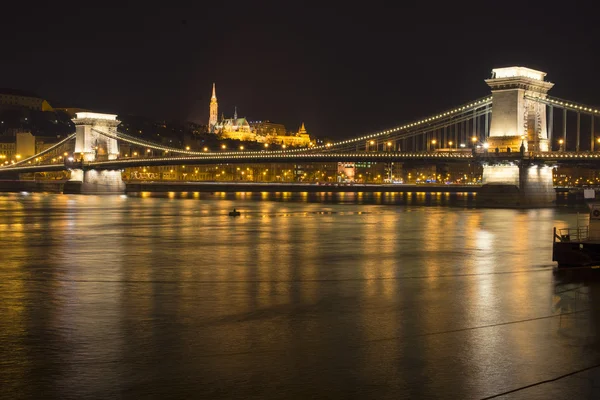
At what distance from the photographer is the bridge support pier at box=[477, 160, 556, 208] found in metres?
62.2

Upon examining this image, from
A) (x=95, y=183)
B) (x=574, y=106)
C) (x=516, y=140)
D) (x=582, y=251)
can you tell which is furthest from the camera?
(x=95, y=183)

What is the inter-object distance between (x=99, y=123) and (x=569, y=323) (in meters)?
103

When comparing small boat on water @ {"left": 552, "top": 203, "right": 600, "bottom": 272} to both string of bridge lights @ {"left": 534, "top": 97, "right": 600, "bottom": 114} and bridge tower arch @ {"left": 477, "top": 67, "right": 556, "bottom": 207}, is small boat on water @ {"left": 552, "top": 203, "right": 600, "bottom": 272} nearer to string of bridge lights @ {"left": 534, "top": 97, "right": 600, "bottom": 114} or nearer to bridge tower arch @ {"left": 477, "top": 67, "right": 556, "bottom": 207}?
bridge tower arch @ {"left": 477, "top": 67, "right": 556, "bottom": 207}

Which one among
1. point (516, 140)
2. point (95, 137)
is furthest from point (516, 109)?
point (95, 137)

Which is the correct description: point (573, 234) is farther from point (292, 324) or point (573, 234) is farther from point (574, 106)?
point (574, 106)

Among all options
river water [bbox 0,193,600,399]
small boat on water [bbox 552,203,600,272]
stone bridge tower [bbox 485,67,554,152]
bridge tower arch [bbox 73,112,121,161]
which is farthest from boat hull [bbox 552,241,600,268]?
bridge tower arch [bbox 73,112,121,161]

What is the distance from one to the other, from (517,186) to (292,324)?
2046 inches

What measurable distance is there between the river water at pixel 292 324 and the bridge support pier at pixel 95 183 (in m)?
76.5

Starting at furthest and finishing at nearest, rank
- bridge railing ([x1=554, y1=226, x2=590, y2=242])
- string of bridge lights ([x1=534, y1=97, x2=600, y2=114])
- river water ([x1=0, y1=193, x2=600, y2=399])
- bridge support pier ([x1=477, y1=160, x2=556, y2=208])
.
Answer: string of bridge lights ([x1=534, y1=97, x2=600, y2=114]), bridge support pier ([x1=477, y1=160, x2=556, y2=208]), bridge railing ([x1=554, y1=226, x2=590, y2=242]), river water ([x1=0, y1=193, x2=600, y2=399])

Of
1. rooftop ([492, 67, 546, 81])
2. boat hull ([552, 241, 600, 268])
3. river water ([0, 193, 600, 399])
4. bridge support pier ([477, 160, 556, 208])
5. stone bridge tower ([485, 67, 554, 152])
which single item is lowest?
river water ([0, 193, 600, 399])

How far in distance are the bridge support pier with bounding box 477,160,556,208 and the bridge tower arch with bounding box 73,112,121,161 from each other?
59291 mm

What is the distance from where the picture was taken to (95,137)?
11112 centimetres

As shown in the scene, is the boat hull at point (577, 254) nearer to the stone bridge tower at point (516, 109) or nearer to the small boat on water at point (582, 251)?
the small boat on water at point (582, 251)

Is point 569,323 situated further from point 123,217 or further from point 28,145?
point 28,145
